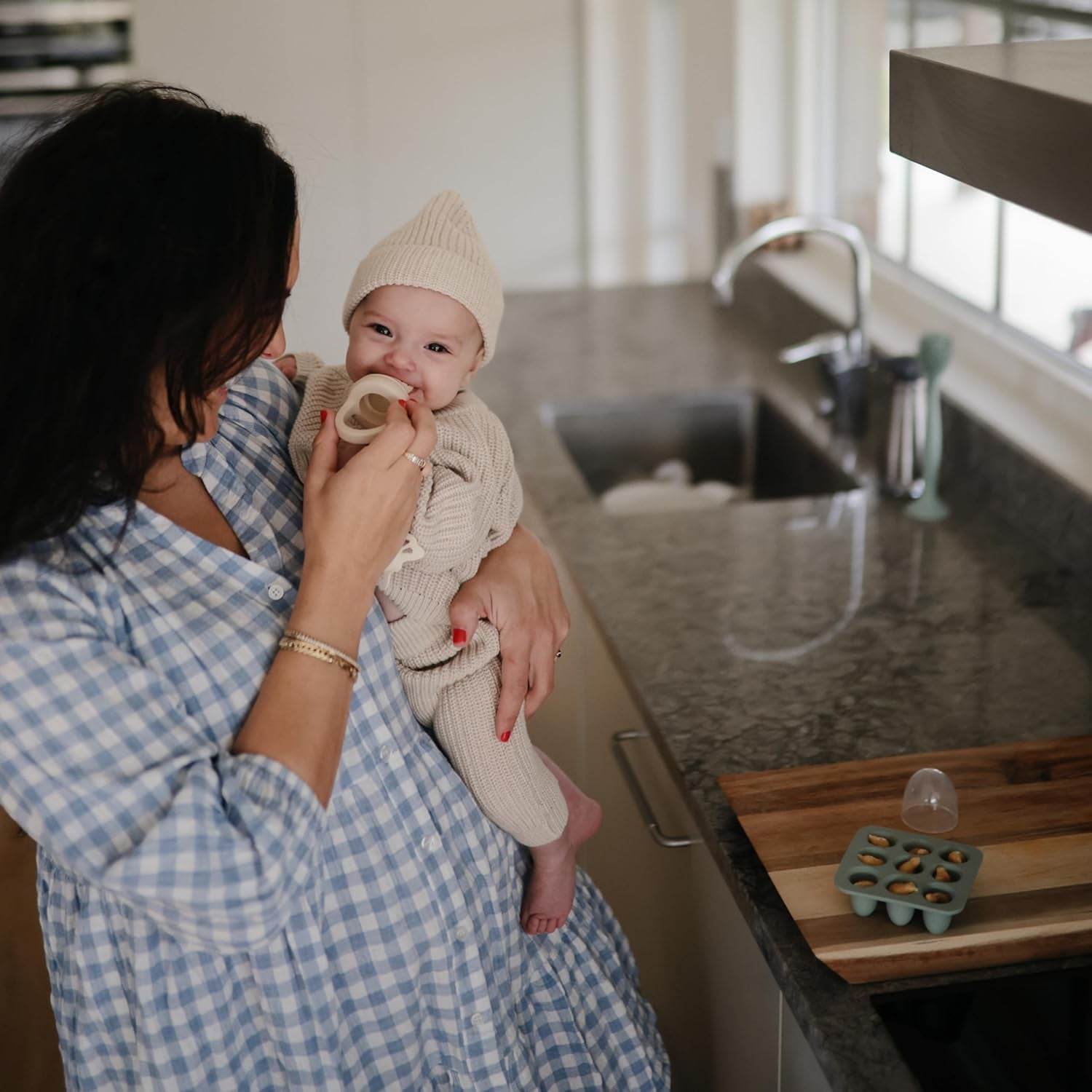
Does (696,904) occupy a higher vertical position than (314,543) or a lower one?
lower

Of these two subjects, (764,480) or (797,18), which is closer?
(764,480)

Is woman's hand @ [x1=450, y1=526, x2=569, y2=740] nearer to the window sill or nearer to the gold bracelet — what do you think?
the gold bracelet

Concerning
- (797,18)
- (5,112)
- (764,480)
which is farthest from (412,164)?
(764,480)

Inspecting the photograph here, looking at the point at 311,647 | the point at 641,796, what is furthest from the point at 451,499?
the point at 641,796

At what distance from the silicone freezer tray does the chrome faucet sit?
1291 mm

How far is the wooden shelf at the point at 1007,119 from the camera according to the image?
78 cm

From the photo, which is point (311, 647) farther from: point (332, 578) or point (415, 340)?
point (415, 340)

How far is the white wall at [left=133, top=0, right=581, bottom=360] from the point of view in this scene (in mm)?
4262

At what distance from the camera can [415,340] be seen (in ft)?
4.39

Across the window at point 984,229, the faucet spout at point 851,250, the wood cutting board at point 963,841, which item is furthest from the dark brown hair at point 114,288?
the faucet spout at point 851,250

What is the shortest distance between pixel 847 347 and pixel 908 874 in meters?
1.42

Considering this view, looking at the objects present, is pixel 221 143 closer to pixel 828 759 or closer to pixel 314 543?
pixel 314 543

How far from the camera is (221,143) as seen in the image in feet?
3.28

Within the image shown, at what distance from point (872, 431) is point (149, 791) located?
1.74m
